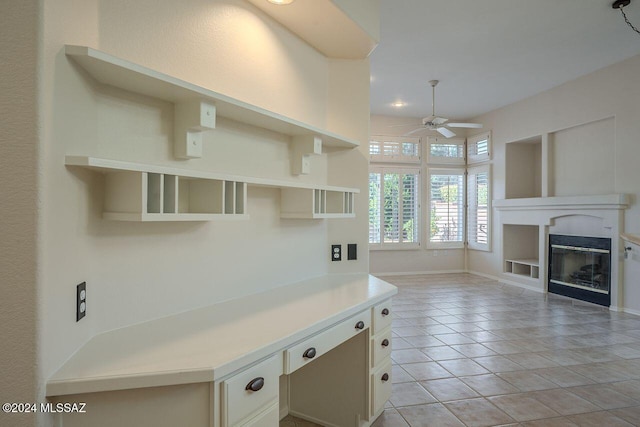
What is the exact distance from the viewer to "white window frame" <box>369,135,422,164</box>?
294 inches

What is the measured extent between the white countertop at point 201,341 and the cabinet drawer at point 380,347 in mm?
241

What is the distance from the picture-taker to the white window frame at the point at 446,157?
25.3ft

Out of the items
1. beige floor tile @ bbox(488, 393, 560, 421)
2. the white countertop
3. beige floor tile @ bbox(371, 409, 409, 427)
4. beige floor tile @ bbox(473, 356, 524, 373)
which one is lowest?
beige floor tile @ bbox(371, 409, 409, 427)

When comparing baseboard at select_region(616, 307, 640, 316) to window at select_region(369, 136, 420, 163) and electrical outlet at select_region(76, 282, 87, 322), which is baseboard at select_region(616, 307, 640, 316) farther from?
electrical outlet at select_region(76, 282, 87, 322)

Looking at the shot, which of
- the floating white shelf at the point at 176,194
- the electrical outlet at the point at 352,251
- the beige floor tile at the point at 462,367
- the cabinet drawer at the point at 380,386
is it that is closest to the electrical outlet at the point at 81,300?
the floating white shelf at the point at 176,194

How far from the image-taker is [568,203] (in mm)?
5496

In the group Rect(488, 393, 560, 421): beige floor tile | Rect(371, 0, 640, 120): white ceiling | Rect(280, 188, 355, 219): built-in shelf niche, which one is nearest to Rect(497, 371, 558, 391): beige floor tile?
Rect(488, 393, 560, 421): beige floor tile

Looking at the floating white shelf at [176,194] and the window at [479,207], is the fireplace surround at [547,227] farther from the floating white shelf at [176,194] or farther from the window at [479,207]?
the floating white shelf at [176,194]

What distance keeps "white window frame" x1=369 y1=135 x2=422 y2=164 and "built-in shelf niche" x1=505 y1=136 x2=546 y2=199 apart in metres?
1.72

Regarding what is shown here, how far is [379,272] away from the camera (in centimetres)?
750

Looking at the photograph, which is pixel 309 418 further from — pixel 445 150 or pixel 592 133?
pixel 445 150

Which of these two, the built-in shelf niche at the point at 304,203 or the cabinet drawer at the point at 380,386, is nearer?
the cabinet drawer at the point at 380,386

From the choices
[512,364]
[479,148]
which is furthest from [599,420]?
[479,148]

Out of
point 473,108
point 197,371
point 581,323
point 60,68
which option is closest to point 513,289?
point 581,323
